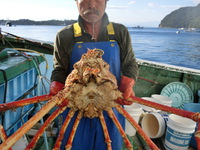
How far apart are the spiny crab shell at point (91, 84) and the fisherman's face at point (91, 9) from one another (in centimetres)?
42

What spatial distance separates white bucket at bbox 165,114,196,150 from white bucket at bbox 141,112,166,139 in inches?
7.8

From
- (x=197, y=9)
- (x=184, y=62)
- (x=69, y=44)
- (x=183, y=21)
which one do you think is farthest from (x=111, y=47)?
(x=183, y=21)

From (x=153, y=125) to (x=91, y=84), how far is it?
1.84 meters

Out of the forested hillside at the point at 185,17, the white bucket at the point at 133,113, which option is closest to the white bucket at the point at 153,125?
the white bucket at the point at 133,113

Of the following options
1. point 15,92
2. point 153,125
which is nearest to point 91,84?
point 15,92

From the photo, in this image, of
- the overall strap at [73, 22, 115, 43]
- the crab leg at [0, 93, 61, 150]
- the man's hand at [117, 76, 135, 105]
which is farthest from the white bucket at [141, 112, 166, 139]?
the crab leg at [0, 93, 61, 150]

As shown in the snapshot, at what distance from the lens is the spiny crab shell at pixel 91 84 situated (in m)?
0.89

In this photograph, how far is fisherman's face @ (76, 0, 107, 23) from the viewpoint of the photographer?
124 centimetres

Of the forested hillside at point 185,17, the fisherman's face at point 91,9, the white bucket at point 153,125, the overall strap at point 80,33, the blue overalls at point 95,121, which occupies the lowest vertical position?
the white bucket at point 153,125

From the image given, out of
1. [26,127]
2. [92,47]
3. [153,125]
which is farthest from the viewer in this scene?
[153,125]

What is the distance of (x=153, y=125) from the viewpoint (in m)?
2.43

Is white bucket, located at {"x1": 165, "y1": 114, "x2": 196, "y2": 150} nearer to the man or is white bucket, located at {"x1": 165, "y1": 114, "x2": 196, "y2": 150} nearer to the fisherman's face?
the man

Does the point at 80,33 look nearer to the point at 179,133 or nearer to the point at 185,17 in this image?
the point at 179,133

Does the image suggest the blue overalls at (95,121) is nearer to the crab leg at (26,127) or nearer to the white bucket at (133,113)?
the crab leg at (26,127)
